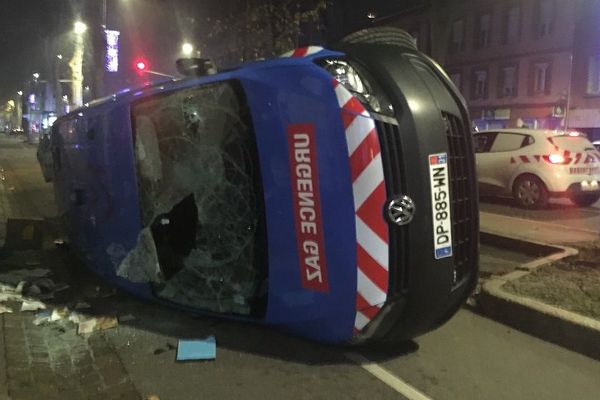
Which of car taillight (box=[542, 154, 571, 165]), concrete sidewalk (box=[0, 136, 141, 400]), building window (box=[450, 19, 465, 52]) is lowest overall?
concrete sidewalk (box=[0, 136, 141, 400])

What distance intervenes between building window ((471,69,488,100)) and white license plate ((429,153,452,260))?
29.4m

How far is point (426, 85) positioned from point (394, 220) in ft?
2.71

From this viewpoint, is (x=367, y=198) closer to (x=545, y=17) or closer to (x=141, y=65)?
(x=141, y=65)

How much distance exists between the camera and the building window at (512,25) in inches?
1136

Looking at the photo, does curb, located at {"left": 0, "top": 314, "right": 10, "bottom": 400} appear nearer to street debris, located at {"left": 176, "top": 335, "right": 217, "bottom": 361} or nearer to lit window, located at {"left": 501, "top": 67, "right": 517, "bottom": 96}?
street debris, located at {"left": 176, "top": 335, "right": 217, "bottom": 361}

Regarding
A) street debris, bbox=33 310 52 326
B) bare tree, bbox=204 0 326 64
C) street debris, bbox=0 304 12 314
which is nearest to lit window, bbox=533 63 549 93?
bare tree, bbox=204 0 326 64

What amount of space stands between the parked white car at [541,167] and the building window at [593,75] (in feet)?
56.7

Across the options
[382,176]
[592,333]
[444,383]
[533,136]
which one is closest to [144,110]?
[382,176]

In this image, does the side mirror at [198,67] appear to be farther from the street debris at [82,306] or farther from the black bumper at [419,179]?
the street debris at [82,306]

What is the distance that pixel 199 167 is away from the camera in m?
3.90

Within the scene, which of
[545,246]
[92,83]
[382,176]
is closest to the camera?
[382,176]

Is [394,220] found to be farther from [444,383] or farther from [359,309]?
[444,383]

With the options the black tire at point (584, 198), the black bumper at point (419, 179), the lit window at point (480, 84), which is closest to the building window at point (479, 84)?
the lit window at point (480, 84)

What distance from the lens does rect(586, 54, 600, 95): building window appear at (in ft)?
84.4
